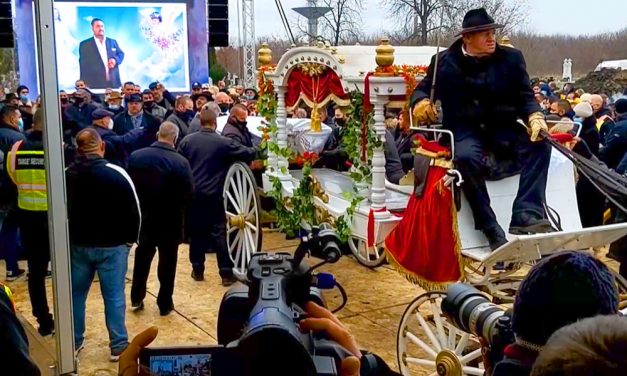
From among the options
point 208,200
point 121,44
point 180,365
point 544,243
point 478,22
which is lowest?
point 208,200

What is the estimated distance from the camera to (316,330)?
189 cm

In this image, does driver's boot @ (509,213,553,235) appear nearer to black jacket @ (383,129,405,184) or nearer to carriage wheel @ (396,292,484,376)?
carriage wheel @ (396,292,484,376)

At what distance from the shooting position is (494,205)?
515cm

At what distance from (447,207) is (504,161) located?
561 mm

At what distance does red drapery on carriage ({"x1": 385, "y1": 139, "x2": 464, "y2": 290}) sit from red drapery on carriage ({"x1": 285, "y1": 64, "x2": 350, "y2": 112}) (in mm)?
1331

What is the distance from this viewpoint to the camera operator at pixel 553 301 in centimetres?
180

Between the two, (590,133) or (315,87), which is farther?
(590,133)

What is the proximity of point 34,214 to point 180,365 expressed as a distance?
4182 millimetres

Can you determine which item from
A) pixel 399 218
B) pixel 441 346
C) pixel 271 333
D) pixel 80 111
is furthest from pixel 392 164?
pixel 271 333

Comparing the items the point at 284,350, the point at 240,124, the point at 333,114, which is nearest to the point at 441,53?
the point at 240,124

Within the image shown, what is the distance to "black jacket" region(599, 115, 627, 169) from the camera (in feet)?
24.5

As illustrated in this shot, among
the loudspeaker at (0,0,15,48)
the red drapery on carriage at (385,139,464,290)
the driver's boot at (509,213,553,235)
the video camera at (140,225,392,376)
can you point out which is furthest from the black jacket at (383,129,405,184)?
the video camera at (140,225,392,376)

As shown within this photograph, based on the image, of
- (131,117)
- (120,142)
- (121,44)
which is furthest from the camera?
(121,44)

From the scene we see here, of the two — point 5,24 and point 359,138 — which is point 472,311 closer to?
point 359,138
